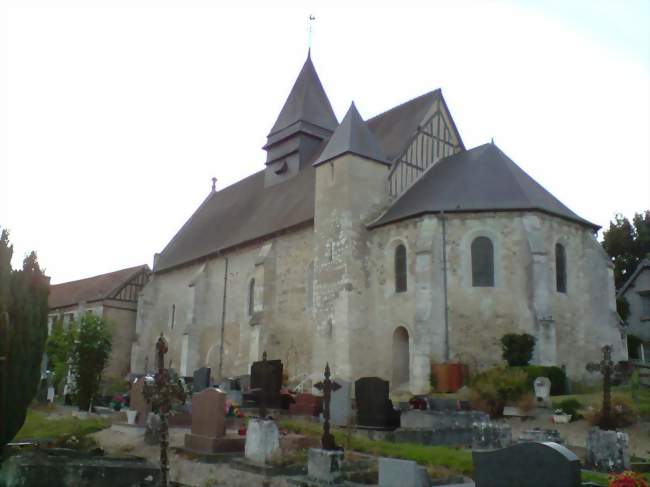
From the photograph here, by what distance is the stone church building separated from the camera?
19.8 meters

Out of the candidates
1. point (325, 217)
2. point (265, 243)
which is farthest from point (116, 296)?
point (325, 217)

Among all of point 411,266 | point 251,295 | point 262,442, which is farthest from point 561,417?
point 251,295

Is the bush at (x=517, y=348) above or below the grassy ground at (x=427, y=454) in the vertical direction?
above

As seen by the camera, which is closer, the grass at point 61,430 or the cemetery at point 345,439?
the cemetery at point 345,439

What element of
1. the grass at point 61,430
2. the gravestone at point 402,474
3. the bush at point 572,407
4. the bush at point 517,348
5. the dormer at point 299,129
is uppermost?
the dormer at point 299,129

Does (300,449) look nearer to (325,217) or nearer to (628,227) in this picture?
(325,217)

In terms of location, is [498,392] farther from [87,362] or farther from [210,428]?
[87,362]

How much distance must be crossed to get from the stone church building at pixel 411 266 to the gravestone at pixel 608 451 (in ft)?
26.6

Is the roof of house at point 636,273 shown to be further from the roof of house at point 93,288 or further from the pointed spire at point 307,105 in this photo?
the roof of house at point 93,288

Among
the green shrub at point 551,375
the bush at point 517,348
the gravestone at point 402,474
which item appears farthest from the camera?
the bush at point 517,348

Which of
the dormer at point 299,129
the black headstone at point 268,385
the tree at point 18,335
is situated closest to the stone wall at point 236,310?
the black headstone at point 268,385

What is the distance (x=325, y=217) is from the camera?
75.5 ft

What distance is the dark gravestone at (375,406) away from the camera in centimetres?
1429

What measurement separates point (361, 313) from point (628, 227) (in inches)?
897
